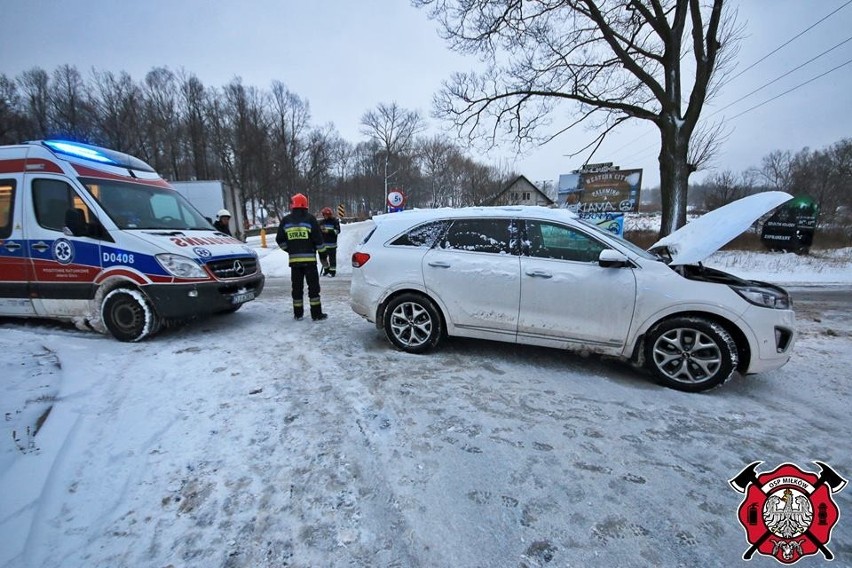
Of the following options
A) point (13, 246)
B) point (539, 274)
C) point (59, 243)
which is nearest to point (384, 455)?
point (539, 274)

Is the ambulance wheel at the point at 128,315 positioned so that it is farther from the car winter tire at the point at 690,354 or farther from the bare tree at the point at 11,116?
the bare tree at the point at 11,116

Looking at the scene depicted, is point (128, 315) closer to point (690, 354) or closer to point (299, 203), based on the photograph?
point (299, 203)

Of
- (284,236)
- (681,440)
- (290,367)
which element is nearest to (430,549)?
(681,440)

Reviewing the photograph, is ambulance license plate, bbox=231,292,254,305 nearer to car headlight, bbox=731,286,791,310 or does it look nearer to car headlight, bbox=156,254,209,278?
car headlight, bbox=156,254,209,278

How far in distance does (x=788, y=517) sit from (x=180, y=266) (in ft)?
18.7

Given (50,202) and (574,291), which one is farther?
(50,202)

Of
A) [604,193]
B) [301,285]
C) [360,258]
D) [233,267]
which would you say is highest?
[604,193]

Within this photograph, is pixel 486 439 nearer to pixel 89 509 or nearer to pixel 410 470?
pixel 410 470

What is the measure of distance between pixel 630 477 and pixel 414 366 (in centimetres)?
216

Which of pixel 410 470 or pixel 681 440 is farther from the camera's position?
pixel 681 440

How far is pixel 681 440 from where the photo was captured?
2.64m

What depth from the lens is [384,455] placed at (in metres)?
2.39

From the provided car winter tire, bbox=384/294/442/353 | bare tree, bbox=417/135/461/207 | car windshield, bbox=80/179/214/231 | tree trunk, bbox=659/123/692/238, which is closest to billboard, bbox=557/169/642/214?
tree trunk, bbox=659/123/692/238

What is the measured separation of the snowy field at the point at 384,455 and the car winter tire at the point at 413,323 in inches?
8.0
